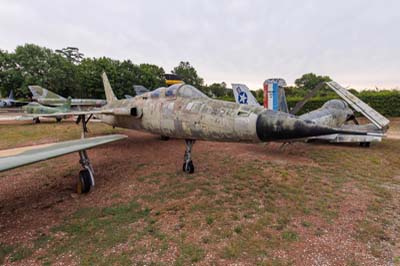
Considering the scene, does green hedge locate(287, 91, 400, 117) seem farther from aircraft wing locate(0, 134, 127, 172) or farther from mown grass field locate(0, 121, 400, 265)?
aircraft wing locate(0, 134, 127, 172)

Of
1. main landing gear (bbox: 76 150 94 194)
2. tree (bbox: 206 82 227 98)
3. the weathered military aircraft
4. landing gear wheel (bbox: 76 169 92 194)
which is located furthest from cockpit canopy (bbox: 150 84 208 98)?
tree (bbox: 206 82 227 98)

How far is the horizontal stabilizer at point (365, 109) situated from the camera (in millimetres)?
9898

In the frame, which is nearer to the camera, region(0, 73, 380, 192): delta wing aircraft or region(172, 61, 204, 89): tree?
region(0, 73, 380, 192): delta wing aircraft

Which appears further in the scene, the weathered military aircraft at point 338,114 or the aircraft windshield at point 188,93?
the weathered military aircraft at point 338,114

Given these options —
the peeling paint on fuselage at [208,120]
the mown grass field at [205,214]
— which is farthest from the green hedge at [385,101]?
the peeling paint on fuselage at [208,120]

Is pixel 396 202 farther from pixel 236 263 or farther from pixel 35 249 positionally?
pixel 35 249

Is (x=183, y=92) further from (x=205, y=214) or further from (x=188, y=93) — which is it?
(x=205, y=214)

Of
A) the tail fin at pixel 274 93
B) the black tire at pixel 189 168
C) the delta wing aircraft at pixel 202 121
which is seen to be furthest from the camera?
the tail fin at pixel 274 93

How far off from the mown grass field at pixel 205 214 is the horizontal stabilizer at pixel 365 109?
277cm

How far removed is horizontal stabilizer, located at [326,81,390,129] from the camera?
9.90 meters

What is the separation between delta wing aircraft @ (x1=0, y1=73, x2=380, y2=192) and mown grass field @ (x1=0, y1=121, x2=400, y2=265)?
113 centimetres

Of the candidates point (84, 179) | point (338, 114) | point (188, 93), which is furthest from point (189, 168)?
point (338, 114)

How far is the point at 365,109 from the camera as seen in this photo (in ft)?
34.3

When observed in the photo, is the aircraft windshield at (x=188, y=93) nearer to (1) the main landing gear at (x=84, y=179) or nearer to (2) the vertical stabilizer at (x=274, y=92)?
(1) the main landing gear at (x=84, y=179)
